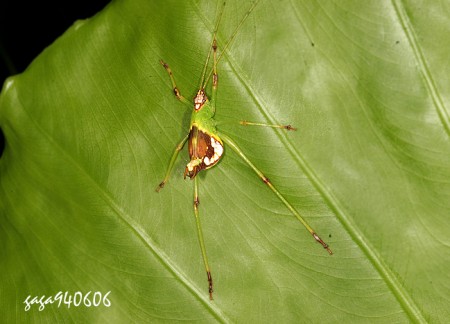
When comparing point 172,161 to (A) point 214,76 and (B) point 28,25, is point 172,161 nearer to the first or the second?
(A) point 214,76

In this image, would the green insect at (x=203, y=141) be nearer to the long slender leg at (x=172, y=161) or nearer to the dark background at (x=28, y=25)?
the long slender leg at (x=172, y=161)

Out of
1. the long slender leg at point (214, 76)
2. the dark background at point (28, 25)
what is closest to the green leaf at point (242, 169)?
the long slender leg at point (214, 76)

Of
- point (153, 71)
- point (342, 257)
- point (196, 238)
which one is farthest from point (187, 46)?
point (342, 257)

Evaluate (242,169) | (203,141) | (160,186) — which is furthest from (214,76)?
(160,186)

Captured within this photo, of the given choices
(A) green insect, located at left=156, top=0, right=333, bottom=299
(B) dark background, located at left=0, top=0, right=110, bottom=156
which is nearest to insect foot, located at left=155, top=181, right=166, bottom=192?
(A) green insect, located at left=156, top=0, right=333, bottom=299

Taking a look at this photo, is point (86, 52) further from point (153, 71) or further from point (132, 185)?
point (132, 185)

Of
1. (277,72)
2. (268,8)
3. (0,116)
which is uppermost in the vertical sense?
(0,116)
